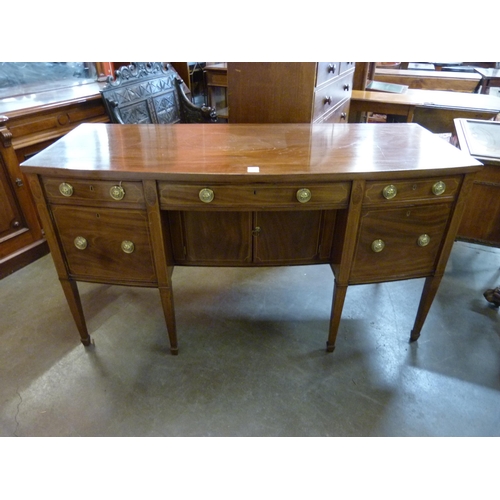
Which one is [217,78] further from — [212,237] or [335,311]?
[335,311]

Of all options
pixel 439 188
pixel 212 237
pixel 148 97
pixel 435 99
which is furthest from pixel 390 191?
pixel 435 99

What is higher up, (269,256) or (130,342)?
(269,256)

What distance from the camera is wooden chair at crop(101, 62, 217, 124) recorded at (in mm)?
2180

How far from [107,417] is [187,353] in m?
0.41

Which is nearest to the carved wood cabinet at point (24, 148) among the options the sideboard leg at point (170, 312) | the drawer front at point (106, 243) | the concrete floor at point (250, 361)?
the concrete floor at point (250, 361)

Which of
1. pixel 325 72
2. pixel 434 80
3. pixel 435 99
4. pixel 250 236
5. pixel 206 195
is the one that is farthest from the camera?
pixel 434 80

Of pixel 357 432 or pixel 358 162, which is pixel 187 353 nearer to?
pixel 357 432

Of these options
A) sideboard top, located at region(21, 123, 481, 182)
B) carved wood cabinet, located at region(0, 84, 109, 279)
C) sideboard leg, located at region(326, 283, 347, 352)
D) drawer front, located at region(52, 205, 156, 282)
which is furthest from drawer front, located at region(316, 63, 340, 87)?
carved wood cabinet, located at region(0, 84, 109, 279)

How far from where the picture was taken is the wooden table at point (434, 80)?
13.2 ft

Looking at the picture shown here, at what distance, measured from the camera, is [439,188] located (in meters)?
1.25

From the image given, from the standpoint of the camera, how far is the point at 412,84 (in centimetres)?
421

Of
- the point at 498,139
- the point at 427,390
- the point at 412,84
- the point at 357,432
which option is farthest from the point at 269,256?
the point at 412,84

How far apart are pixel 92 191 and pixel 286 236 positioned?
30.0 inches

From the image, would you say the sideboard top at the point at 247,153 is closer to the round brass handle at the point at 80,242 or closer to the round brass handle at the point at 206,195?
the round brass handle at the point at 206,195
